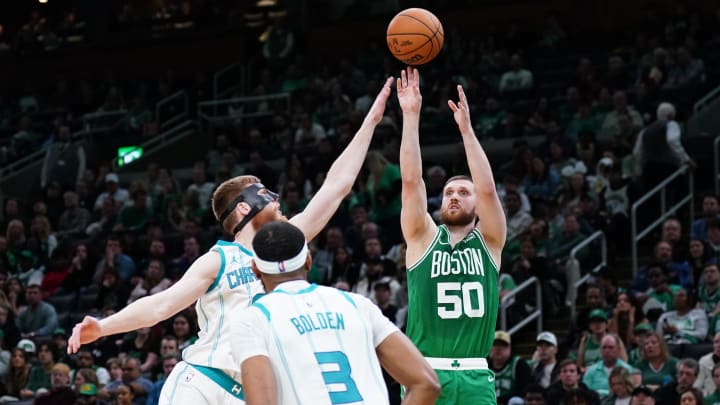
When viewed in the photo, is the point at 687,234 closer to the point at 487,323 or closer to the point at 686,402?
the point at 686,402

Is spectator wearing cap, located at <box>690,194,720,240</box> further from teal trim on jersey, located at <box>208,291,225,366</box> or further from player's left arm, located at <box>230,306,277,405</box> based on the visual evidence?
player's left arm, located at <box>230,306,277,405</box>

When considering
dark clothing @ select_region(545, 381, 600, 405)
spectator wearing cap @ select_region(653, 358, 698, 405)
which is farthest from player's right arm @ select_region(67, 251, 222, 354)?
spectator wearing cap @ select_region(653, 358, 698, 405)

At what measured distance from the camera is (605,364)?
45.8 ft

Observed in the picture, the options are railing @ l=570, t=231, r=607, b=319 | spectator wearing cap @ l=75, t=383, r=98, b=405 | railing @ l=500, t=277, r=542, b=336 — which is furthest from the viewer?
railing @ l=570, t=231, r=607, b=319

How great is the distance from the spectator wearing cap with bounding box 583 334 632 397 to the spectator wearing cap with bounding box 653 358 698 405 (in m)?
0.73

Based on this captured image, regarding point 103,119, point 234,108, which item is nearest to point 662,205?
point 234,108

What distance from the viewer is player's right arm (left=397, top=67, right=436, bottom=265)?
8398mm

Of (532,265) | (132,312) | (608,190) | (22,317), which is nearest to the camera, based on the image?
(132,312)

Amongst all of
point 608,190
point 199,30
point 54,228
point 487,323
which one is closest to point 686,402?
point 487,323

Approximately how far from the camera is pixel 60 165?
2470 centimetres

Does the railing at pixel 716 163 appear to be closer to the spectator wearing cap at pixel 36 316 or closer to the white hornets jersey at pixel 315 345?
the spectator wearing cap at pixel 36 316

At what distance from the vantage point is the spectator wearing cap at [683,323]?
47.3ft

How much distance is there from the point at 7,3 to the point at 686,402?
2479cm

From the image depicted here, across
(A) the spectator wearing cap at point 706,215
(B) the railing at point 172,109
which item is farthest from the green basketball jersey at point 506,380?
(B) the railing at point 172,109
